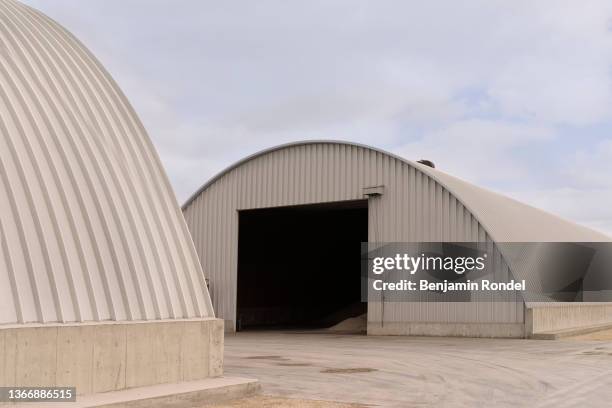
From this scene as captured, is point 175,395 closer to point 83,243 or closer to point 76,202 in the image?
point 83,243

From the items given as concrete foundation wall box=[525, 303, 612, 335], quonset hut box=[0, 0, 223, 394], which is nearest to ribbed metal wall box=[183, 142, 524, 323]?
concrete foundation wall box=[525, 303, 612, 335]

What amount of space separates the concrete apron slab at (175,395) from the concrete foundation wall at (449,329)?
54.9ft

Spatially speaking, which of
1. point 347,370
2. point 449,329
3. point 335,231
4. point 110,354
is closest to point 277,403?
point 110,354

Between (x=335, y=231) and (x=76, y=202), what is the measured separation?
35197 millimetres

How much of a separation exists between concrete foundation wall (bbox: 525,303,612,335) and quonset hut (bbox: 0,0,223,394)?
1767 cm

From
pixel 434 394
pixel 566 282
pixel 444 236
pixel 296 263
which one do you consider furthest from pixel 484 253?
pixel 296 263

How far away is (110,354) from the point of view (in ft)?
35.6

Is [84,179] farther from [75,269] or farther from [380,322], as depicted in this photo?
[380,322]

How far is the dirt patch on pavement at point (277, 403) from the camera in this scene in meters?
11.4

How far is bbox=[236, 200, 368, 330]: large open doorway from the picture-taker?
4047 cm

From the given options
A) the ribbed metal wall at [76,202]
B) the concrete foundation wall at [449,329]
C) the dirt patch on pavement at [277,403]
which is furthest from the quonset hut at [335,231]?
the dirt patch on pavement at [277,403]

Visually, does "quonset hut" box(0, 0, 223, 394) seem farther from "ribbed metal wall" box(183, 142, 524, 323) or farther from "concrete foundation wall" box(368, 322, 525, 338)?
"concrete foundation wall" box(368, 322, 525, 338)

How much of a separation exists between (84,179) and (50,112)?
4.95 ft

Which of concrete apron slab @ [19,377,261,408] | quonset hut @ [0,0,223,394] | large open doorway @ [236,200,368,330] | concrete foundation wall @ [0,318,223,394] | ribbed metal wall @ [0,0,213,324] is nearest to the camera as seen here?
concrete foundation wall @ [0,318,223,394]
